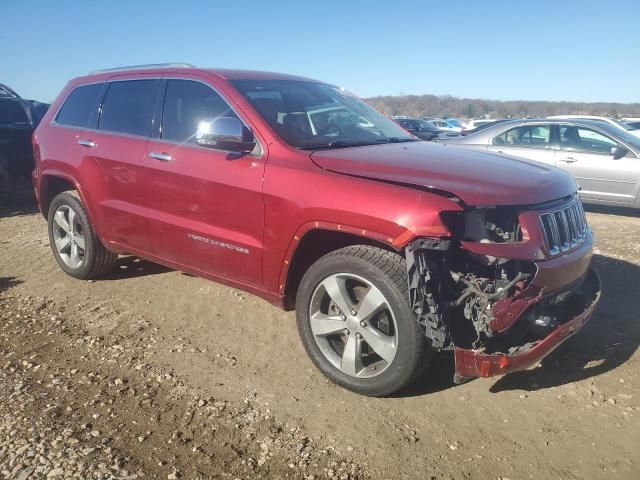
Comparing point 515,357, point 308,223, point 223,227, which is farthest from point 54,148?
point 515,357

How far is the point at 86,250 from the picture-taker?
480cm

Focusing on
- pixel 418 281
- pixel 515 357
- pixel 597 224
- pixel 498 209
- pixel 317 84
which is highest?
pixel 317 84

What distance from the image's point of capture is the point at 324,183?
119 inches

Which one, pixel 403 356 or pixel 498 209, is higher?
pixel 498 209

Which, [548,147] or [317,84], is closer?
[317,84]

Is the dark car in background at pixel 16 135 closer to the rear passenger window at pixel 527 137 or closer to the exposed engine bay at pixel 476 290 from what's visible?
the rear passenger window at pixel 527 137

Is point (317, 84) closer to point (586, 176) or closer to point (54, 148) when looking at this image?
point (54, 148)

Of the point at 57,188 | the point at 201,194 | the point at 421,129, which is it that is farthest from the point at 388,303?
the point at 421,129

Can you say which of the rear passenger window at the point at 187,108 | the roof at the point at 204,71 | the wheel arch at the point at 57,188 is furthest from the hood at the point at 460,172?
the wheel arch at the point at 57,188

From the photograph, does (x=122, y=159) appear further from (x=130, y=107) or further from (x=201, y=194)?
(x=201, y=194)

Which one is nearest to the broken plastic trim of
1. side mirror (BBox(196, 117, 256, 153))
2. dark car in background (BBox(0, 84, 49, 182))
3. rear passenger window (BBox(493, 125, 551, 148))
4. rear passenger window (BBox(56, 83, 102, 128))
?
side mirror (BBox(196, 117, 256, 153))

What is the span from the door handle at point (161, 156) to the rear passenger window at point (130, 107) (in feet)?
0.83

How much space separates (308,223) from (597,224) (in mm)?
5858

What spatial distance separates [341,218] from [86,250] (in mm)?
2939
